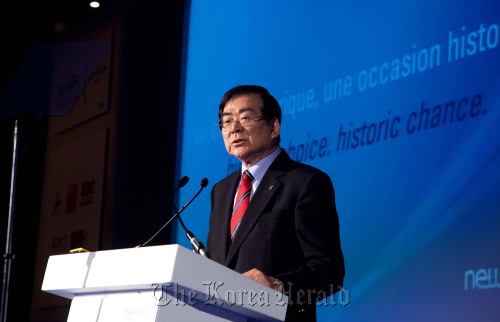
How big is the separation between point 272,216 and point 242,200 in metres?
0.22

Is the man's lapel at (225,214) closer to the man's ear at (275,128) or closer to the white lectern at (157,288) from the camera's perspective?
the man's ear at (275,128)

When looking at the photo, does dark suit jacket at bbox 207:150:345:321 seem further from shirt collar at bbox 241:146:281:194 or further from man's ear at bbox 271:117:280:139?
man's ear at bbox 271:117:280:139

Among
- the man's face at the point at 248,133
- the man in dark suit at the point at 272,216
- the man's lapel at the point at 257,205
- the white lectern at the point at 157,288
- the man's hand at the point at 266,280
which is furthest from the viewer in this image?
the man's face at the point at 248,133

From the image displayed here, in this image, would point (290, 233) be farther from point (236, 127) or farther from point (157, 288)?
point (157, 288)

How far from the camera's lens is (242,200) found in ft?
8.00

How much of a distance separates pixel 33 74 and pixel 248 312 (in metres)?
2.30

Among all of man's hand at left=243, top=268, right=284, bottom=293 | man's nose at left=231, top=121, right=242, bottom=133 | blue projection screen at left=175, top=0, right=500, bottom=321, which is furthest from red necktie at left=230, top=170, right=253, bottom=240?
blue projection screen at left=175, top=0, right=500, bottom=321

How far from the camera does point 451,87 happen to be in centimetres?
302

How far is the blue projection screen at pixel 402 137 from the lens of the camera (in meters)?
2.83

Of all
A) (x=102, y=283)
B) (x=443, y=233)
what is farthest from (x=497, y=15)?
(x=102, y=283)

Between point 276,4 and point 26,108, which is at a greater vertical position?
point 276,4

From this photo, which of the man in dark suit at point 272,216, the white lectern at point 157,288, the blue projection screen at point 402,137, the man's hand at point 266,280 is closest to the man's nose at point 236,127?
the man in dark suit at point 272,216

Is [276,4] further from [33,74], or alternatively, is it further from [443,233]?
[443,233]

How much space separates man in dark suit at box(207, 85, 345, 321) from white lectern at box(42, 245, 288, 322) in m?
Answer: 0.15
